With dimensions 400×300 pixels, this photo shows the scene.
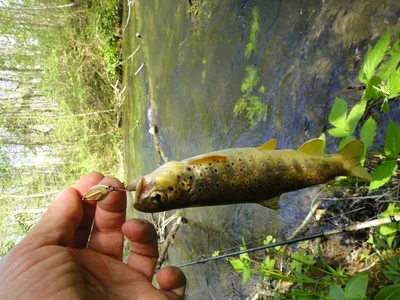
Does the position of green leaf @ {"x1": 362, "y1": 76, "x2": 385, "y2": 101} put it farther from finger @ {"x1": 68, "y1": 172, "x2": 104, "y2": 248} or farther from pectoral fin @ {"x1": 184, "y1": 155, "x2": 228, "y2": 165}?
finger @ {"x1": 68, "y1": 172, "x2": 104, "y2": 248}

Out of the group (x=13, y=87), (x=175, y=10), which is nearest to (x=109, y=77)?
(x=175, y=10)

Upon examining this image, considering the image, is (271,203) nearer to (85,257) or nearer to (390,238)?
(390,238)

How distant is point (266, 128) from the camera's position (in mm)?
4074

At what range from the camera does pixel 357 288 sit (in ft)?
5.20

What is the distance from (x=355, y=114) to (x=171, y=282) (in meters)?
1.79

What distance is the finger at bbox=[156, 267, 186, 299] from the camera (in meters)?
2.48

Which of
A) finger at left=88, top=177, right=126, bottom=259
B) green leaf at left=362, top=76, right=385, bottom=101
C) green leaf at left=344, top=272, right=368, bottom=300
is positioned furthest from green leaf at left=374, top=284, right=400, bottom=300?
finger at left=88, top=177, right=126, bottom=259

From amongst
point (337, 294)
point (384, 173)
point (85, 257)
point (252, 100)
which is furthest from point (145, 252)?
point (252, 100)

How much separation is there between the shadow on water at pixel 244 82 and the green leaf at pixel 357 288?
72.2 inches

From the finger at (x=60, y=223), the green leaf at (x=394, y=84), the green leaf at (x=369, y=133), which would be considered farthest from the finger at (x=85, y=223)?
the green leaf at (x=394, y=84)

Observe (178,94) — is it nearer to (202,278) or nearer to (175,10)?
Answer: (175,10)

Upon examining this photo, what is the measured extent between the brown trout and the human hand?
1.16 feet

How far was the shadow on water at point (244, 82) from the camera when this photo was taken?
10.8ft

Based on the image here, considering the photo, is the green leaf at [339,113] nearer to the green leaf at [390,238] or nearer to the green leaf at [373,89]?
the green leaf at [373,89]
